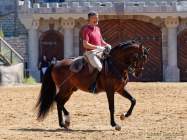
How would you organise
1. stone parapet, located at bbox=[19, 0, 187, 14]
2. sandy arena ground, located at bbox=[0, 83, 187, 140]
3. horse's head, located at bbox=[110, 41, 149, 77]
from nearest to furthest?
sandy arena ground, located at bbox=[0, 83, 187, 140] < horse's head, located at bbox=[110, 41, 149, 77] < stone parapet, located at bbox=[19, 0, 187, 14]

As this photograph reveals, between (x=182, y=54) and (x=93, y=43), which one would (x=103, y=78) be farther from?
(x=182, y=54)

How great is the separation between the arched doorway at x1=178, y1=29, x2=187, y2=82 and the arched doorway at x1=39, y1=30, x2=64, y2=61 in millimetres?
6028

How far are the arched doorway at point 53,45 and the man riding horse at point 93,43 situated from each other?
69.5 ft

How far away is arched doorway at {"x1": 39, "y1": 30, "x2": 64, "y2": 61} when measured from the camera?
33875 mm

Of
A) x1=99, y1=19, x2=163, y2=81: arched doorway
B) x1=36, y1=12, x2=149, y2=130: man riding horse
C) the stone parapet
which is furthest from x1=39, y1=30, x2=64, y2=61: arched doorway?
x1=36, y1=12, x2=149, y2=130: man riding horse

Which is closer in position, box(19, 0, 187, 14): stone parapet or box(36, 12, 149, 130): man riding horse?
box(36, 12, 149, 130): man riding horse

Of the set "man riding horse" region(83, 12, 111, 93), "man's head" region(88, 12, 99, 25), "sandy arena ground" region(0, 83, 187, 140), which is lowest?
"sandy arena ground" region(0, 83, 187, 140)

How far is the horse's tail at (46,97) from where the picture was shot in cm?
1286

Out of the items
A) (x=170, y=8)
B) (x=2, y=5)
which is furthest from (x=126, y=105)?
(x=2, y=5)

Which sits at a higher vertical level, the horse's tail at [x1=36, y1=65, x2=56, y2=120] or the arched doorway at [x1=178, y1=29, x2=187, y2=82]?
the horse's tail at [x1=36, y1=65, x2=56, y2=120]

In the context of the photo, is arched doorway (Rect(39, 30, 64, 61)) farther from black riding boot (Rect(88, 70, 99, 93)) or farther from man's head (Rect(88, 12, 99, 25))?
man's head (Rect(88, 12, 99, 25))

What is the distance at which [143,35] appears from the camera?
33875mm

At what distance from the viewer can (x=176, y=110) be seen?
1572 cm

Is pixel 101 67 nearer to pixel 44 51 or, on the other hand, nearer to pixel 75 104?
pixel 75 104
